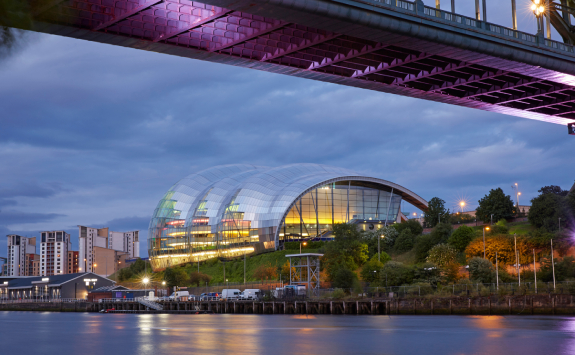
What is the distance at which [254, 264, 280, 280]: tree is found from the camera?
3041 inches

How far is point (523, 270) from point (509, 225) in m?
18.7

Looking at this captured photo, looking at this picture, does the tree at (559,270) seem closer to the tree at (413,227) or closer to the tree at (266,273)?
the tree at (413,227)

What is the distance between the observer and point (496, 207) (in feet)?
251

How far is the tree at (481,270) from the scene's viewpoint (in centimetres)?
5103

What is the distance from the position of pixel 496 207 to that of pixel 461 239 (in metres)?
17.1

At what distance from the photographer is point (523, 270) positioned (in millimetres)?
54188

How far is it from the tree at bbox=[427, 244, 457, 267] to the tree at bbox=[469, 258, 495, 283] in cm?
543

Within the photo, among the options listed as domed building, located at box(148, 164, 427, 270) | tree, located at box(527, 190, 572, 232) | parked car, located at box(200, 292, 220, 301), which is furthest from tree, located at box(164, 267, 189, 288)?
tree, located at box(527, 190, 572, 232)

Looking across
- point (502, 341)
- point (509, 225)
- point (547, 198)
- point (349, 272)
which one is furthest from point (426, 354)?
point (509, 225)

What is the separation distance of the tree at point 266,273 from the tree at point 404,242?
15045 mm

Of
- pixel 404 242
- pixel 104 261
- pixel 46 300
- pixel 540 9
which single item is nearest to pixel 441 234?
pixel 404 242

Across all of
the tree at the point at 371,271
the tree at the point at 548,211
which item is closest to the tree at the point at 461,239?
the tree at the point at 548,211

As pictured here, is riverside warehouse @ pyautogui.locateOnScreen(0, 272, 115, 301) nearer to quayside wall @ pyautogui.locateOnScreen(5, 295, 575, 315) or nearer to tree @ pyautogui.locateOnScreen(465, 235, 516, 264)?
quayside wall @ pyautogui.locateOnScreen(5, 295, 575, 315)

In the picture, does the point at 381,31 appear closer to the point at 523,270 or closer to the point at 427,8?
the point at 427,8
